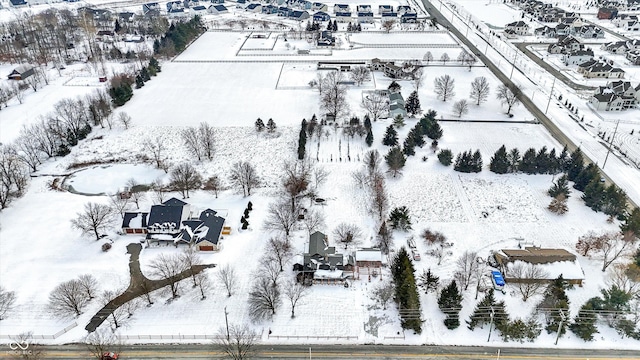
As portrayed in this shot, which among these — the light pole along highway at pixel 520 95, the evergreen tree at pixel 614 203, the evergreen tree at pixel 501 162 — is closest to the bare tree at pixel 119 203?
the evergreen tree at pixel 501 162

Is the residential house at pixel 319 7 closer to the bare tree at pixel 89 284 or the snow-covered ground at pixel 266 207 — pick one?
the snow-covered ground at pixel 266 207

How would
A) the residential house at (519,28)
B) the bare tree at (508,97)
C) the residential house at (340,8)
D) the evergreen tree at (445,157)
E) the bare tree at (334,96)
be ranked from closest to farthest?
the evergreen tree at (445,157) → the bare tree at (334,96) → the bare tree at (508,97) → the residential house at (519,28) → the residential house at (340,8)

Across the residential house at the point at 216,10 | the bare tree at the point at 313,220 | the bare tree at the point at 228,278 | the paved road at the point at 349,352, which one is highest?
the residential house at the point at 216,10

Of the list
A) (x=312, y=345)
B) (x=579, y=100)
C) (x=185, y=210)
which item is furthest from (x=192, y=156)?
(x=579, y=100)

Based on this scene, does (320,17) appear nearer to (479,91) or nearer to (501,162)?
(479,91)

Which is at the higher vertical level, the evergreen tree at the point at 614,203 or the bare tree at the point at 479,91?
the bare tree at the point at 479,91
